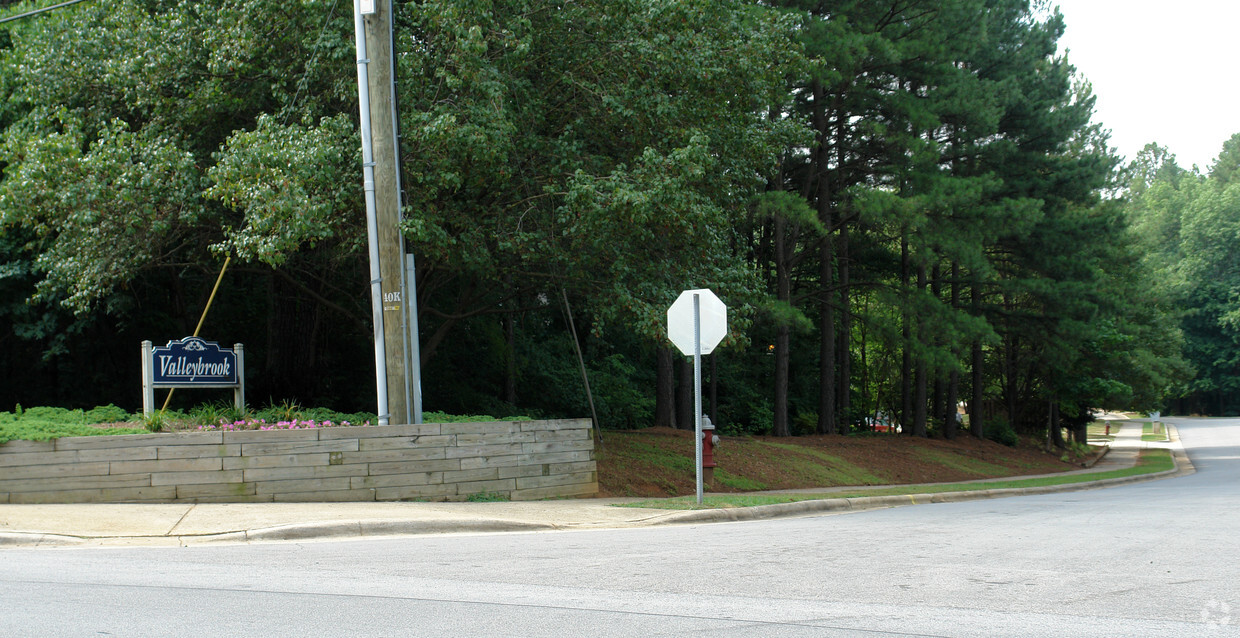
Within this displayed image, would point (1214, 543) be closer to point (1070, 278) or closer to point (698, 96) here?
point (698, 96)

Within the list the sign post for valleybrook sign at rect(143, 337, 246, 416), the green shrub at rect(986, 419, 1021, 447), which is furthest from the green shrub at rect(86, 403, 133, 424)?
the green shrub at rect(986, 419, 1021, 447)

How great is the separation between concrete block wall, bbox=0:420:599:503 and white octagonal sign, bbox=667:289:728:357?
281 centimetres

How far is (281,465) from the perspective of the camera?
1215 centimetres

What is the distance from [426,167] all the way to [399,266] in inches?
96.3

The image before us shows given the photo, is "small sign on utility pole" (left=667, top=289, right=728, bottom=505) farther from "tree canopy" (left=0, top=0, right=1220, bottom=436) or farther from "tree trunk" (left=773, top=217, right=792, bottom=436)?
"tree trunk" (left=773, top=217, right=792, bottom=436)

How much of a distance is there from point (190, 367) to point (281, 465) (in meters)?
2.17

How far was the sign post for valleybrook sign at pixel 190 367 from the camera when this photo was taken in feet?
41.9

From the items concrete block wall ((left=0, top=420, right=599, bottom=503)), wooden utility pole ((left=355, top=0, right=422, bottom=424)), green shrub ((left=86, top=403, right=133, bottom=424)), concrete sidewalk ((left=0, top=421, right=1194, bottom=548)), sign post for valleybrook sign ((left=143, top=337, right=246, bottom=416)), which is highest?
wooden utility pole ((left=355, top=0, right=422, bottom=424))

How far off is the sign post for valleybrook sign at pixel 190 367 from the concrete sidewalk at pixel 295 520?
1940 millimetres

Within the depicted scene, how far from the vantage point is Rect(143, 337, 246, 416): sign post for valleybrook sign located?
12.8 m

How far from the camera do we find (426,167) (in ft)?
50.1

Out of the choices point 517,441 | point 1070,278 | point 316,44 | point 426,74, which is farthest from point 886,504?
point 1070,278

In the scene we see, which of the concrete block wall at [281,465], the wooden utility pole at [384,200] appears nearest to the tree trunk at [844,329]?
the concrete block wall at [281,465]

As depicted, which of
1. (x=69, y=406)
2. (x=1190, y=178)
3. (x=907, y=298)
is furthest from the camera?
(x=1190, y=178)
